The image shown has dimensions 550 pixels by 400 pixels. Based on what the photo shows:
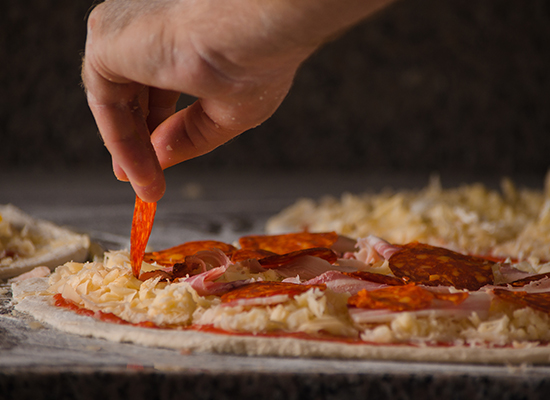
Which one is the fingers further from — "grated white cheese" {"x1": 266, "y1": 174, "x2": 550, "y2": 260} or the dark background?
the dark background

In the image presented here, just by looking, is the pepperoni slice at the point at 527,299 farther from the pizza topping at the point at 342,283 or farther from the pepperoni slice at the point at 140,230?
the pepperoni slice at the point at 140,230

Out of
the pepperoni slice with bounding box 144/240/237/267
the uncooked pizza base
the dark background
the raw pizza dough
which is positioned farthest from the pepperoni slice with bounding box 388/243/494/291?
the dark background

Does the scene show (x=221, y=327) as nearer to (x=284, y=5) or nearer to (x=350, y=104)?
(x=284, y=5)

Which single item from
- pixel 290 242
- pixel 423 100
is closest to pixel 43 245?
pixel 290 242

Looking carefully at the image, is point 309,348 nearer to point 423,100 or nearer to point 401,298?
point 401,298

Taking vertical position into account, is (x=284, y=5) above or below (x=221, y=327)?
above

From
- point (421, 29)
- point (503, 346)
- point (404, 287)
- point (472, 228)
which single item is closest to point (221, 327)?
point (404, 287)

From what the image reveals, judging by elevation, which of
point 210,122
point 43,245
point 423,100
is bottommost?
point 43,245
